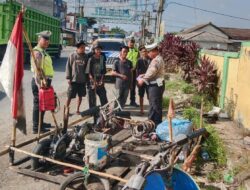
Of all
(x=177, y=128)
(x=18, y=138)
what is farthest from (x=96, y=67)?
(x=177, y=128)

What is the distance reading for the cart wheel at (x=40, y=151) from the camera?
5.60m

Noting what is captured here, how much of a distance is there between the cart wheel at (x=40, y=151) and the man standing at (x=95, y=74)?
3488 millimetres

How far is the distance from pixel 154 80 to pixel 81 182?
3.40 m

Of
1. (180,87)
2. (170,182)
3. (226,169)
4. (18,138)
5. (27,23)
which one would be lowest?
(18,138)

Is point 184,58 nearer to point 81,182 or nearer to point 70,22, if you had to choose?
point 81,182

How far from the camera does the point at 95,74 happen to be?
30.5ft

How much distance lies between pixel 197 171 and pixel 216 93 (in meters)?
5.90

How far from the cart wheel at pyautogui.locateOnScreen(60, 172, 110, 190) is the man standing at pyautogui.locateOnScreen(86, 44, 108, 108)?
4369mm

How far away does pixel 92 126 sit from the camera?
6.57 meters

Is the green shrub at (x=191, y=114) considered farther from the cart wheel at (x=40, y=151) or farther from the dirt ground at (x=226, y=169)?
the cart wheel at (x=40, y=151)

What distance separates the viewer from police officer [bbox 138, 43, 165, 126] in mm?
7742

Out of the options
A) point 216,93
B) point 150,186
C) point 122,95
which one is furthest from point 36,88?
point 216,93

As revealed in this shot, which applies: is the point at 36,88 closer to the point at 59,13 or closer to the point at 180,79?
the point at 180,79

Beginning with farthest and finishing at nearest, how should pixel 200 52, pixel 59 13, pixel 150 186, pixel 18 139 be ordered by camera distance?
pixel 59 13
pixel 200 52
pixel 18 139
pixel 150 186
